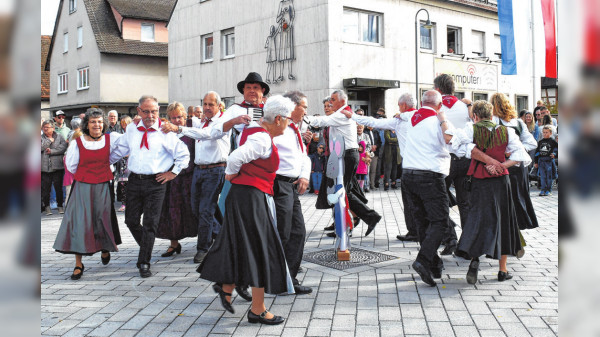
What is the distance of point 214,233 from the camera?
291 inches

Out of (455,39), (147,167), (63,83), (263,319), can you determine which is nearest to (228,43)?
(455,39)

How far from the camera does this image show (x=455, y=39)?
2539 centimetres

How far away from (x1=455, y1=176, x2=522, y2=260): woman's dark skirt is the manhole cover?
131 cm

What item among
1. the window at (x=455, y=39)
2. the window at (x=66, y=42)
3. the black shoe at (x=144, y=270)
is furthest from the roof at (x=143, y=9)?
the black shoe at (x=144, y=270)

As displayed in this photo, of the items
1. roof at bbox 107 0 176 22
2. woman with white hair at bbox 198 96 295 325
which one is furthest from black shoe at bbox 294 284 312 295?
roof at bbox 107 0 176 22

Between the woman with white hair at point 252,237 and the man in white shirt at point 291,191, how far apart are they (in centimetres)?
51

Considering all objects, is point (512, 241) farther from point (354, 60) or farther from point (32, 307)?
point (354, 60)

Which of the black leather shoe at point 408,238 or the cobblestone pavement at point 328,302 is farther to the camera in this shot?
the black leather shoe at point 408,238

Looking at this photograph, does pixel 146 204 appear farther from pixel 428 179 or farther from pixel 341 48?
pixel 341 48

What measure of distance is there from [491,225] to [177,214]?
3996 mm

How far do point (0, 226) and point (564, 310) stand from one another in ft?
2.11

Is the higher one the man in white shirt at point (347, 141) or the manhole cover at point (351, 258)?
the man in white shirt at point (347, 141)

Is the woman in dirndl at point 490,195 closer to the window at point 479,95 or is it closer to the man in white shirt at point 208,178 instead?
the man in white shirt at point 208,178

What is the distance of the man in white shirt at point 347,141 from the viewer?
22.8ft
